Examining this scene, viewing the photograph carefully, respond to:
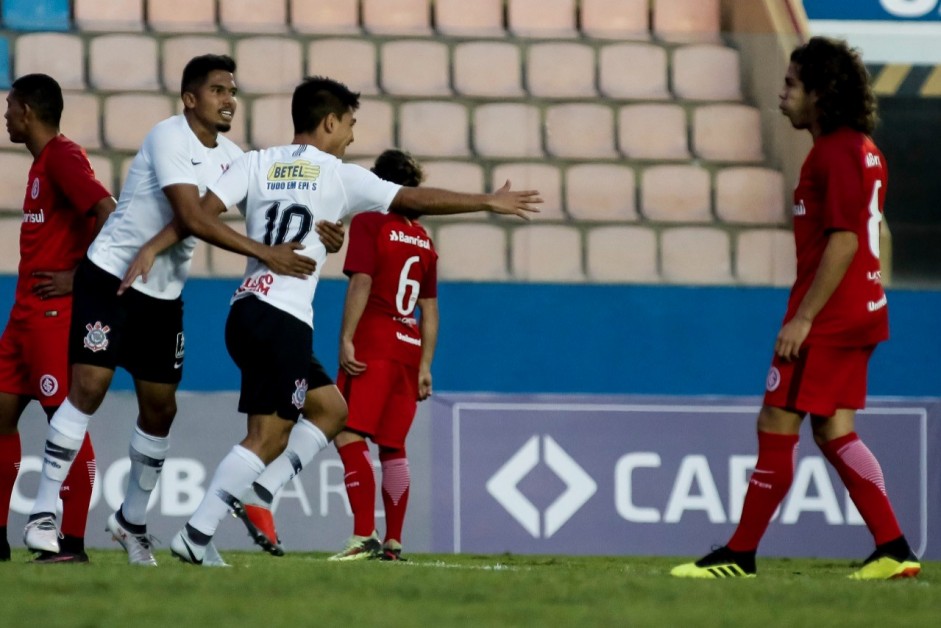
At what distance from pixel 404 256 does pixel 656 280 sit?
2805mm

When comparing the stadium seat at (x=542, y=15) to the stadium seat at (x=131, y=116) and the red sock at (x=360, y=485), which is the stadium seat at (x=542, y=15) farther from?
the red sock at (x=360, y=485)

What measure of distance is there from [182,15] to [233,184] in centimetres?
523

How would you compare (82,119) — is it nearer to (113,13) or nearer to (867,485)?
(113,13)

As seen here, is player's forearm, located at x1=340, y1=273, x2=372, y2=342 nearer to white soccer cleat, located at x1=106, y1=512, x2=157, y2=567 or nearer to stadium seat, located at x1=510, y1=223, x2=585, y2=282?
white soccer cleat, located at x1=106, y1=512, x2=157, y2=567

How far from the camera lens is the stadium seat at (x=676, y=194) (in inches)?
382

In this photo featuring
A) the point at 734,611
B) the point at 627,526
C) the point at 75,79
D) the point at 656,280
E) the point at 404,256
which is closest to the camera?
the point at 734,611

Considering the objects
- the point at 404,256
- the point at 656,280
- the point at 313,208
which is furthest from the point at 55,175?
the point at 656,280

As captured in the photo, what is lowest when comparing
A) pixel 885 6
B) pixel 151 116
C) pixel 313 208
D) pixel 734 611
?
pixel 734 611

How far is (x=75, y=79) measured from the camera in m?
9.87

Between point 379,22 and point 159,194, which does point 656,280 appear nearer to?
point 379,22

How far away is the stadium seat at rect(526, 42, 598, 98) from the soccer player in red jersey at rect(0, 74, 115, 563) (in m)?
4.75

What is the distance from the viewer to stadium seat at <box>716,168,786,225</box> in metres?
9.70

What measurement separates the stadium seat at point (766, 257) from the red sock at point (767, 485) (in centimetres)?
401

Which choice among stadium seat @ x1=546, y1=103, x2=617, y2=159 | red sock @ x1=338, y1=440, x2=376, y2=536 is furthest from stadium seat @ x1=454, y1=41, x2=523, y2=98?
red sock @ x1=338, y1=440, x2=376, y2=536
